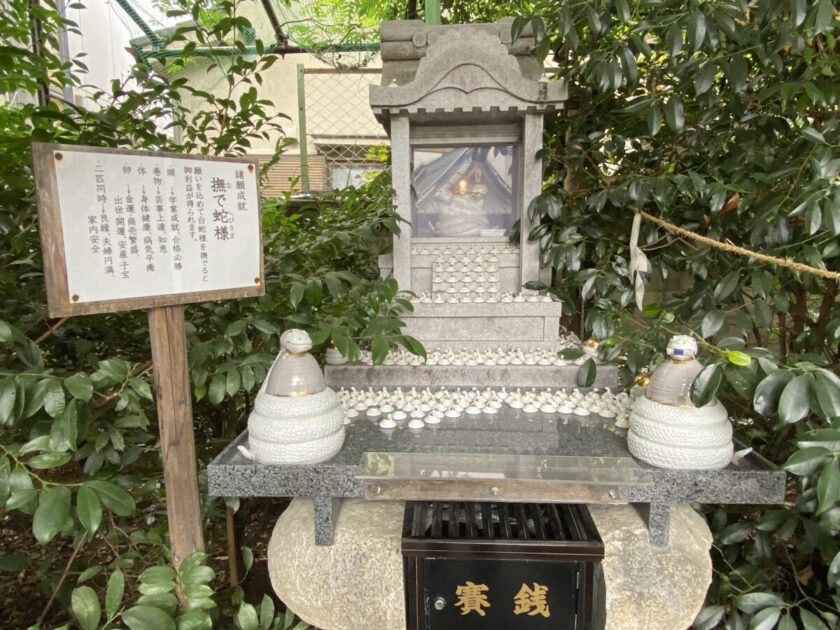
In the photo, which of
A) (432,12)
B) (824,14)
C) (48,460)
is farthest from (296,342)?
(432,12)

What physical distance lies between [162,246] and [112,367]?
1.29ft

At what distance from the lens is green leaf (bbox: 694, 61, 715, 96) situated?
1789mm

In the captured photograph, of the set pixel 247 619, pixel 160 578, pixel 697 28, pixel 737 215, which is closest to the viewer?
pixel 160 578

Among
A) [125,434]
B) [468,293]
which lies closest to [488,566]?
[468,293]

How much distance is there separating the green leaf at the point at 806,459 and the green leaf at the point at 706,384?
11.3 inches

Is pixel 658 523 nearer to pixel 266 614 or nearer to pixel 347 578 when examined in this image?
pixel 347 578

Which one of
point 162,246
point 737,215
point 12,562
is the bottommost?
point 12,562

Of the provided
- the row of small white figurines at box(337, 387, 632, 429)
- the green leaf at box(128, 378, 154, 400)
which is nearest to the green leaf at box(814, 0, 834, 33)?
the row of small white figurines at box(337, 387, 632, 429)

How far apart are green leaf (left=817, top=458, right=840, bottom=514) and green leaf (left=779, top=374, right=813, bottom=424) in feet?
0.62

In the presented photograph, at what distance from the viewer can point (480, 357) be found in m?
2.21

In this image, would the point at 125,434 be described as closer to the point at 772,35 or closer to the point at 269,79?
the point at 772,35

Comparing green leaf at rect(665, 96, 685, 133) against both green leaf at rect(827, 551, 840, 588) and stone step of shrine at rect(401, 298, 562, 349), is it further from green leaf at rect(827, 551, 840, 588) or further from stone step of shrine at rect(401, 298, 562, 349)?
green leaf at rect(827, 551, 840, 588)

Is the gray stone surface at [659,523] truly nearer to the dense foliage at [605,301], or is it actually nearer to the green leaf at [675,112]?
the dense foliage at [605,301]

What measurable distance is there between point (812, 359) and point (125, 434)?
8.86 feet
